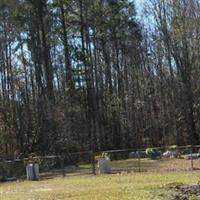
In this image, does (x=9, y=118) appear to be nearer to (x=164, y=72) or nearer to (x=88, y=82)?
(x=88, y=82)

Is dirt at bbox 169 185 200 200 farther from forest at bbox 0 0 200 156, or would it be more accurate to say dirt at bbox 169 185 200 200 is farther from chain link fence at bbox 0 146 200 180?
forest at bbox 0 0 200 156

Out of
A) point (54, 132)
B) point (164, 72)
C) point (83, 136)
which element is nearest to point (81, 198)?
point (54, 132)

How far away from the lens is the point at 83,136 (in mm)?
55406

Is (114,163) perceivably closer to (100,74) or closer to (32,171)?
(32,171)

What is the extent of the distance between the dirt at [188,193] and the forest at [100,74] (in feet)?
104

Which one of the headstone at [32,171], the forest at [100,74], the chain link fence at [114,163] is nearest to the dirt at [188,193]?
the chain link fence at [114,163]

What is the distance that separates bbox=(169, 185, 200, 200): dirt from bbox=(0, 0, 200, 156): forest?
104 feet

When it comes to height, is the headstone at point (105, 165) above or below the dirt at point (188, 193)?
above

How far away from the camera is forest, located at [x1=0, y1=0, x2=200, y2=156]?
5384 centimetres

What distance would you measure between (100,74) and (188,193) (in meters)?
48.4

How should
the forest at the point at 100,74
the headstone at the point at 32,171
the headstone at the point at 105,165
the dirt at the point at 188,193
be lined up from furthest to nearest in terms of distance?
1. the forest at the point at 100,74
2. the headstone at the point at 32,171
3. the headstone at the point at 105,165
4. the dirt at the point at 188,193

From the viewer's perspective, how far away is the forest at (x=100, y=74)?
177 feet

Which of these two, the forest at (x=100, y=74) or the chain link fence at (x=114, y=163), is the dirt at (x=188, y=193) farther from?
the forest at (x=100, y=74)

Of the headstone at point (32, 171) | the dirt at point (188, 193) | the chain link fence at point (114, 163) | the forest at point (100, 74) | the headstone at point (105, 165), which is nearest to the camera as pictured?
the dirt at point (188, 193)
